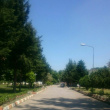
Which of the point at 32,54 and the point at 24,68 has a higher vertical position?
the point at 32,54

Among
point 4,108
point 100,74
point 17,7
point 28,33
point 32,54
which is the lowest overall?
point 4,108

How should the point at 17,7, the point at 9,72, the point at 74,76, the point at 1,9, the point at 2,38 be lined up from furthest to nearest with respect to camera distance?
the point at 74,76
the point at 9,72
the point at 17,7
the point at 2,38
the point at 1,9

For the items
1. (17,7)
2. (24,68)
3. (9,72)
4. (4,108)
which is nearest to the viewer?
(4,108)

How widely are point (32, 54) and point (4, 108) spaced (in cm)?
1924

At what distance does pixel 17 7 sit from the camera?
93.6 feet

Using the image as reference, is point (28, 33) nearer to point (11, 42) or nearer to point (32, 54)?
point (32, 54)

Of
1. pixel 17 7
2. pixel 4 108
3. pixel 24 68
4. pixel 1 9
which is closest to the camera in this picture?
pixel 4 108

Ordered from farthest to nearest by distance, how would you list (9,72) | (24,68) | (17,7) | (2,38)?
(9,72), (24,68), (17,7), (2,38)

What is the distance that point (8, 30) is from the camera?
77.8 feet

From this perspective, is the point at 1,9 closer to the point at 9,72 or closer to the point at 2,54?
the point at 2,54

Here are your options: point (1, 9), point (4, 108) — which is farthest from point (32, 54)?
point (4, 108)

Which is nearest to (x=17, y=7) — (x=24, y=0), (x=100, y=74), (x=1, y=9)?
(x=24, y=0)

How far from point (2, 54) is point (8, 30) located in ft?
10.3

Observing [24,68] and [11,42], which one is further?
[24,68]
